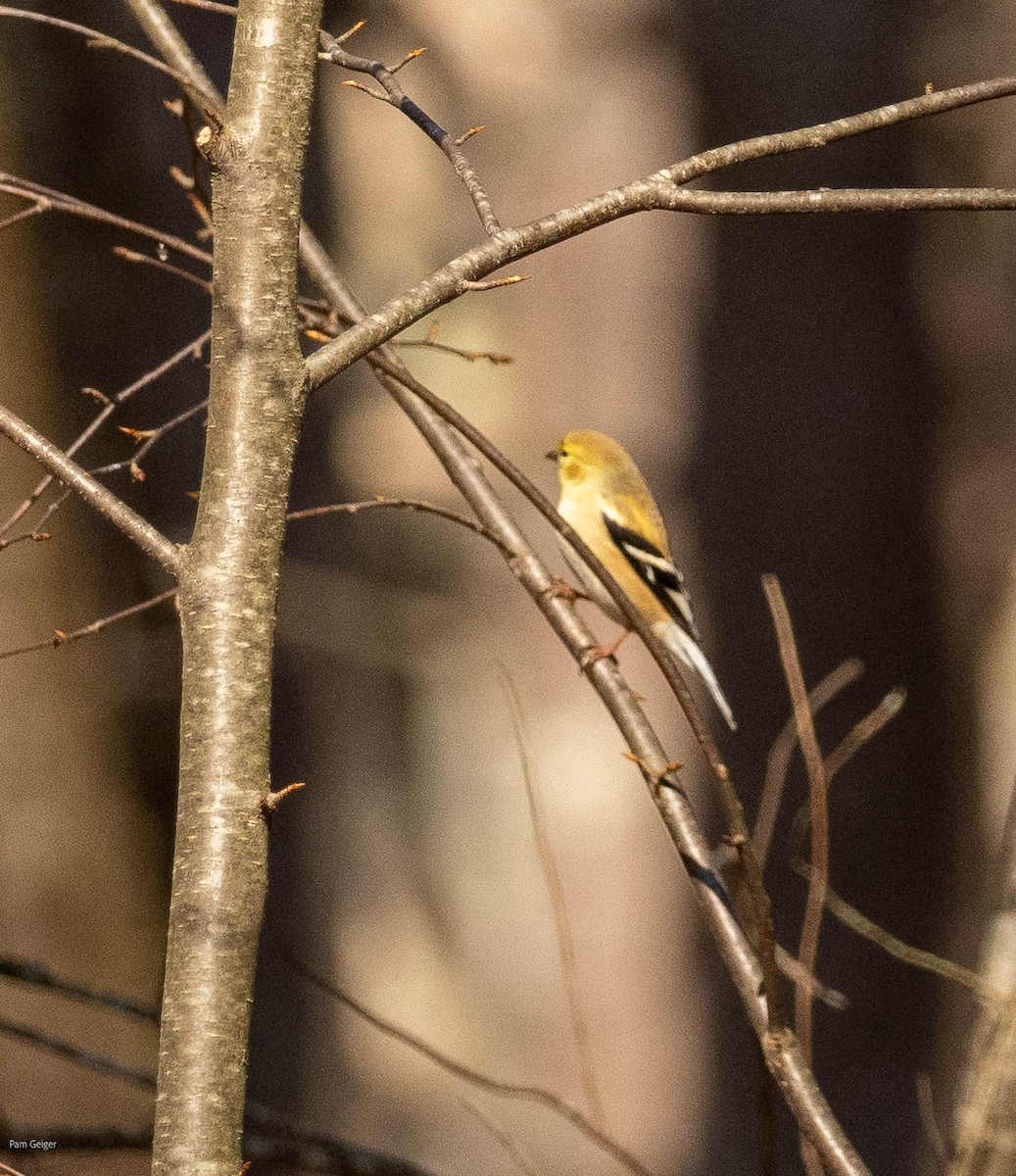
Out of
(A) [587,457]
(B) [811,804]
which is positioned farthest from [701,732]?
(A) [587,457]

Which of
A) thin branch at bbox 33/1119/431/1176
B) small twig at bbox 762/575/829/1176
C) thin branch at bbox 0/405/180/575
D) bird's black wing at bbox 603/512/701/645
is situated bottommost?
thin branch at bbox 33/1119/431/1176

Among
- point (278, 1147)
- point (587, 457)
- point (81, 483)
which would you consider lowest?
point (278, 1147)

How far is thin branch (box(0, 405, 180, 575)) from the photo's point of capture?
1.52 meters

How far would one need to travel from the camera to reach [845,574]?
734cm

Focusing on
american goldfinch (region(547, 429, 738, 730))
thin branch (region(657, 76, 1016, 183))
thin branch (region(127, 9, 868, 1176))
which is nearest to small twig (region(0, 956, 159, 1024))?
thin branch (region(127, 9, 868, 1176))

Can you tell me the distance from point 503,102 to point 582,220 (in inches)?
206

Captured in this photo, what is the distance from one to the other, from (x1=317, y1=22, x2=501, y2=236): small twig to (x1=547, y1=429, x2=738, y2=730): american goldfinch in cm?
288

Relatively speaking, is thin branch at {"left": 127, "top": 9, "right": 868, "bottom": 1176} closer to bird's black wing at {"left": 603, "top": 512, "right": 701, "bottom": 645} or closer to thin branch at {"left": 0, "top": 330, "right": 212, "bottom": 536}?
thin branch at {"left": 0, "top": 330, "right": 212, "bottom": 536}

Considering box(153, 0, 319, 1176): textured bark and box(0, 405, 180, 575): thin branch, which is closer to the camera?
box(153, 0, 319, 1176): textured bark

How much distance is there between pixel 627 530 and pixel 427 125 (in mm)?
3170

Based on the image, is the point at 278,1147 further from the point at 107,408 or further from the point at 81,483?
the point at 81,483

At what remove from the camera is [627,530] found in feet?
16.2

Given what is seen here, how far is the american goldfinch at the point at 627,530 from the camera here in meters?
4.89

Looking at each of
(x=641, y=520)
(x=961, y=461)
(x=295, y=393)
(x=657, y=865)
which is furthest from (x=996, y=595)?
(x=295, y=393)
